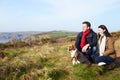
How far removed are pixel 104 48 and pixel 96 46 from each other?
17.2 inches

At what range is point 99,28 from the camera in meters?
10.5

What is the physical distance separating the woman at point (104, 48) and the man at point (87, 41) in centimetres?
22

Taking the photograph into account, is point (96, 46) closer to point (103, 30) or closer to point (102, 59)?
point (102, 59)

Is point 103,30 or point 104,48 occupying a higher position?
point 103,30

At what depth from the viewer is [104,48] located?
10617 mm

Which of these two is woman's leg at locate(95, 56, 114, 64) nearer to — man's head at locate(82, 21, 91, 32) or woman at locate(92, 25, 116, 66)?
woman at locate(92, 25, 116, 66)

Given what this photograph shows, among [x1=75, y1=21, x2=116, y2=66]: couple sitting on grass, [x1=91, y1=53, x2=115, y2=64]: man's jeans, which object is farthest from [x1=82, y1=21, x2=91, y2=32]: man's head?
[x1=91, y1=53, x2=115, y2=64]: man's jeans

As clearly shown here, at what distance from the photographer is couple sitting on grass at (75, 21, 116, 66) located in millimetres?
10547

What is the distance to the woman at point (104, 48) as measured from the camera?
10523 mm

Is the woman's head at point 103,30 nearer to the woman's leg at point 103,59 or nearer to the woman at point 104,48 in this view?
the woman at point 104,48

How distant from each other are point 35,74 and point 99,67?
2.17 m

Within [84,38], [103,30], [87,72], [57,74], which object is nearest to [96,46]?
[84,38]

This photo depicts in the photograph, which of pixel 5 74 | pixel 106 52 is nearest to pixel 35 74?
pixel 5 74

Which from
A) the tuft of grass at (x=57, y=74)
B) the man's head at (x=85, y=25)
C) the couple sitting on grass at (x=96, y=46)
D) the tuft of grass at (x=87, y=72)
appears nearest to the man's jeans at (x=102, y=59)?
the couple sitting on grass at (x=96, y=46)
